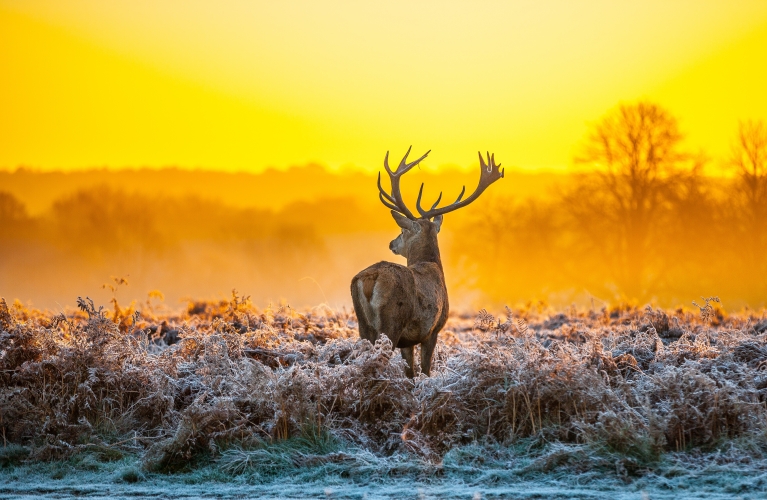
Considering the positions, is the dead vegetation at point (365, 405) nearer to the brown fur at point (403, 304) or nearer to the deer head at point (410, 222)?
the brown fur at point (403, 304)

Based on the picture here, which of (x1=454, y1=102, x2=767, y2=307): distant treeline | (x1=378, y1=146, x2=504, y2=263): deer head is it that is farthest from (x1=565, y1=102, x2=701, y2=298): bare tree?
(x1=378, y1=146, x2=504, y2=263): deer head

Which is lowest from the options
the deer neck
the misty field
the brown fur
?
the misty field

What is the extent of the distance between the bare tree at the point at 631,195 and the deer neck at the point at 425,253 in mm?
26817

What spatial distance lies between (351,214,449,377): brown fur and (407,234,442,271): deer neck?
0.47 m

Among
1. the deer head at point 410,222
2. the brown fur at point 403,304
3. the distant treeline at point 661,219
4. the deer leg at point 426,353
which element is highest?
the distant treeline at point 661,219

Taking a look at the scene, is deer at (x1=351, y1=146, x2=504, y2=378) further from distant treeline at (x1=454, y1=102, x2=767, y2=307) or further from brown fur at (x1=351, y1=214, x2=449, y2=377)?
distant treeline at (x1=454, y1=102, x2=767, y2=307)

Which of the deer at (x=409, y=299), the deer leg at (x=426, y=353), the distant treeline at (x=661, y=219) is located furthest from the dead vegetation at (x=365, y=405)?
the distant treeline at (x=661, y=219)

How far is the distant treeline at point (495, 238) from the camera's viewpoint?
123 ft

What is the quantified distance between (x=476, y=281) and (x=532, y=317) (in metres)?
23.4

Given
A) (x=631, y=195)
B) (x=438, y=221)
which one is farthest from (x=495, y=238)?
(x=438, y=221)

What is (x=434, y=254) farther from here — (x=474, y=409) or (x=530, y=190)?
(x=530, y=190)

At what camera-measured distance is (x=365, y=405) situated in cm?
924

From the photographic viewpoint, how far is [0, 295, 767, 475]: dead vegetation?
8.28 m

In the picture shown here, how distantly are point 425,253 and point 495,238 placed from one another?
30.6 m
